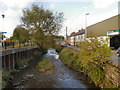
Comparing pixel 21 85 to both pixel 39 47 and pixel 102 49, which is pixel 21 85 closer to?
pixel 102 49

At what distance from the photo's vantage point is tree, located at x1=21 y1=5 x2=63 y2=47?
29.9 m

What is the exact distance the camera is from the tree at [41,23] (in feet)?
98.0

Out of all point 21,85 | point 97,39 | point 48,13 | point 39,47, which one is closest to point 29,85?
point 21,85

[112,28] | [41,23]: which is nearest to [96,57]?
[112,28]

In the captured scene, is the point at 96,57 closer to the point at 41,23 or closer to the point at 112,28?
the point at 112,28

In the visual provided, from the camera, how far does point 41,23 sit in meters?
31.5

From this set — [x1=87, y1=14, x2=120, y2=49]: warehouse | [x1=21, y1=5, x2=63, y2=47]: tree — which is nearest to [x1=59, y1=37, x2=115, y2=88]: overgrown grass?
[x1=87, y1=14, x2=120, y2=49]: warehouse

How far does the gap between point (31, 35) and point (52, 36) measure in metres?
5.82

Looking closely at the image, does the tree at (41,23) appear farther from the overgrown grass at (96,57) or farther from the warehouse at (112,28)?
the overgrown grass at (96,57)

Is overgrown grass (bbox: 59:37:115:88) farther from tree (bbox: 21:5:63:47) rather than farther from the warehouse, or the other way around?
tree (bbox: 21:5:63:47)

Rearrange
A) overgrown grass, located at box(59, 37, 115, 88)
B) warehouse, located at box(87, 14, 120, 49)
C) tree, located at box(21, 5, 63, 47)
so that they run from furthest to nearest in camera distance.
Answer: tree, located at box(21, 5, 63, 47) → warehouse, located at box(87, 14, 120, 49) → overgrown grass, located at box(59, 37, 115, 88)

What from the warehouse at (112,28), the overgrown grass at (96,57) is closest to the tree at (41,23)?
the warehouse at (112,28)

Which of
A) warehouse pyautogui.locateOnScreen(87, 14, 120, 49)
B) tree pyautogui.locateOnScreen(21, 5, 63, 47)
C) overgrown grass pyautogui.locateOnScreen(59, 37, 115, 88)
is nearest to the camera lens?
overgrown grass pyautogui.locateOnScreen(59, 37, 115, 88)

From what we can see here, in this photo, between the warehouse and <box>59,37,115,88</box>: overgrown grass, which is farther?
the warehouse
